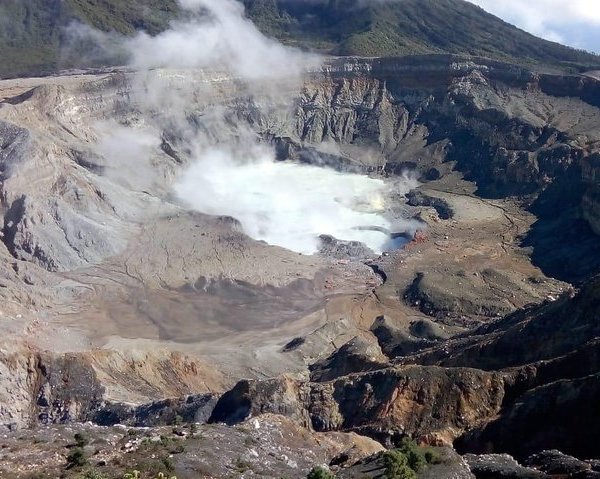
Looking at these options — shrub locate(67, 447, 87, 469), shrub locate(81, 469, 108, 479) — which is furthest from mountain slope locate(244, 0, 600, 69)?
shrub locate(81, 469, 108, 479)

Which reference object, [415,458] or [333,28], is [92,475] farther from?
[333,28]

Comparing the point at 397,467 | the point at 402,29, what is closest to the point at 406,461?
the point at 397,467

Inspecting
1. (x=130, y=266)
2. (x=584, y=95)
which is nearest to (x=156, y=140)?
(x=130, y=266)

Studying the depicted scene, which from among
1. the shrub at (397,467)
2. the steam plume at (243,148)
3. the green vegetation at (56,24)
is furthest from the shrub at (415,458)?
the green vegetation at (56,24)

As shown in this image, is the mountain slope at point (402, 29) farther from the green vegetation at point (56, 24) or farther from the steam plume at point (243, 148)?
the green vegetation at point (56, 24)

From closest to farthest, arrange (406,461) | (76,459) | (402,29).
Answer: (406,461), (76,459), (402,29)

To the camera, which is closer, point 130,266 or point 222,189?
point 130,266

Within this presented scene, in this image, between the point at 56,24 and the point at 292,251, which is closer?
the point at 292,251

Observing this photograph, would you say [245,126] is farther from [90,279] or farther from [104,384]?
[104,384]
